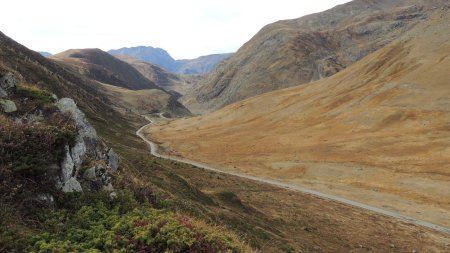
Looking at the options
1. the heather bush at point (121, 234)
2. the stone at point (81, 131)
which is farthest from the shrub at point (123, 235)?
the stone at point (81, 131)

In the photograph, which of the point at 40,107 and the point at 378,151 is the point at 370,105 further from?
the point at 40,107

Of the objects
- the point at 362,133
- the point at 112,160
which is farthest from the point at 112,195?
the point at 362,133

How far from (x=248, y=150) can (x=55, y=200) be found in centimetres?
7968

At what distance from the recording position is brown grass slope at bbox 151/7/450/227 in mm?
59094

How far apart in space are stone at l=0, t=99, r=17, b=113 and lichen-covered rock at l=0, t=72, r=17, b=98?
0.72m

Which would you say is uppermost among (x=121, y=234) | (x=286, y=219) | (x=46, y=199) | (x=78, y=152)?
(x=78, y=152)

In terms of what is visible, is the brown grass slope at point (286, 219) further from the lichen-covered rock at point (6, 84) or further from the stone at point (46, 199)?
the stone at point (46, 199)

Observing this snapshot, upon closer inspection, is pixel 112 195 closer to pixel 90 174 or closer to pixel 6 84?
pixel 90 174

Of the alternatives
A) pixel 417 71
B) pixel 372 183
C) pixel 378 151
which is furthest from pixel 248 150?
pixel 417 71

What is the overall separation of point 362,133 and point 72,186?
276ft

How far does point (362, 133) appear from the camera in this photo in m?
88.9

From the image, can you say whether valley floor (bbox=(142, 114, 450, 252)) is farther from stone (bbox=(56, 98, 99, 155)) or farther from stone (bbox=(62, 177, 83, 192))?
stone (bbox=(62, 177, 83, 192))

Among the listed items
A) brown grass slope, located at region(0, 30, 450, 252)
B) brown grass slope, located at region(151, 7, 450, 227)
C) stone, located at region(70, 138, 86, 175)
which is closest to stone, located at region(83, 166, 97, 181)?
stone, located at region(70, 138, 86, 175)

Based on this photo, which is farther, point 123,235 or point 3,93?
point 3,93
